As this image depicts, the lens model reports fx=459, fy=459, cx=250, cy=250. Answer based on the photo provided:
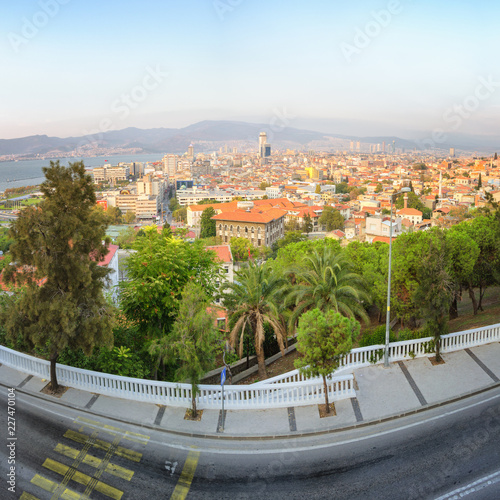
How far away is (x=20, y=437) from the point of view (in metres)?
9.57

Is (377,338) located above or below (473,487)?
above

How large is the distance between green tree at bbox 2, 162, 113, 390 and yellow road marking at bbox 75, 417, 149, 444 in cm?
161

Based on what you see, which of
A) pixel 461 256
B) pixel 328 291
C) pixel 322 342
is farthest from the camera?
pixel 461 256

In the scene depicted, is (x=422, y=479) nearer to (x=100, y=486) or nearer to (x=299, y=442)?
(x=299, y=442)

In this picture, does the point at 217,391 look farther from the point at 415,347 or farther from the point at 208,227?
the point at 208,227

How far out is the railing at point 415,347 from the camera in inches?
492

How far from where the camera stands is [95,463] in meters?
8.82

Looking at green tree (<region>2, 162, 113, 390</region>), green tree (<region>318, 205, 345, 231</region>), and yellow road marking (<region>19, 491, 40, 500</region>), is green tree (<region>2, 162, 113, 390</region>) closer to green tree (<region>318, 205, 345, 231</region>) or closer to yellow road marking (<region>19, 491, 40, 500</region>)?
yellow road marking (<region>19, 491, 40, 500</region>)

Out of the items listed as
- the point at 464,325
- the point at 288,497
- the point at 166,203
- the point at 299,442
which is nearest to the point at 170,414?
the point at 299,442

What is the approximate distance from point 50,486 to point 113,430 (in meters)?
1.92

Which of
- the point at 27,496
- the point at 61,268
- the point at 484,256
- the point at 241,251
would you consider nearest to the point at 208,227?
the point at 241,251

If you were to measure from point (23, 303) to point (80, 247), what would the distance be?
183cm

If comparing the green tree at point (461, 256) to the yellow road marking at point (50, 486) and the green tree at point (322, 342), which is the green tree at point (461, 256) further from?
the yellow road marking at point (50, 486)

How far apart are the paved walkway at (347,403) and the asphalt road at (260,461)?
31cm
